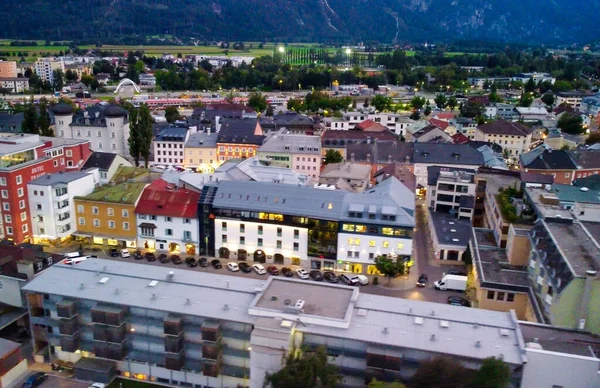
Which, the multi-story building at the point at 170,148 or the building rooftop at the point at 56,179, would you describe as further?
the multi-story building at the point at 170,148

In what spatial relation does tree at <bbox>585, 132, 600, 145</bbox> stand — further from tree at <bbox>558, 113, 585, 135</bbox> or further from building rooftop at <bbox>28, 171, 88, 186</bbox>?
building rooftop at <bbox>28, 171, 88, 186</bbox>

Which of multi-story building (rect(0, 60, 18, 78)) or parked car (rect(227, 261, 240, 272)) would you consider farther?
multi-story building (rect(0, 60, 18, 78))

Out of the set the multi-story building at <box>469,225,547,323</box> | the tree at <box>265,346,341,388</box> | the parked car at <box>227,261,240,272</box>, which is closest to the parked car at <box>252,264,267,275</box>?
the parked car at <box>227,261,240,272</box>

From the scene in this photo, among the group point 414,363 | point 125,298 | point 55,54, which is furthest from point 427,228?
point 55,54

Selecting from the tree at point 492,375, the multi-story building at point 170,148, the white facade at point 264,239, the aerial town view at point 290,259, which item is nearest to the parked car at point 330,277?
the aerial town view at point 290,259

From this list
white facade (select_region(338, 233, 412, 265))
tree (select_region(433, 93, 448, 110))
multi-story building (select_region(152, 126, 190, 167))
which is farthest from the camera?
tree (select_region(433, 93, 448, 110))

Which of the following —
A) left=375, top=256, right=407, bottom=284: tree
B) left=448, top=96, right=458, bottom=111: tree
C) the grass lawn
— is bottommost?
the grass lawn

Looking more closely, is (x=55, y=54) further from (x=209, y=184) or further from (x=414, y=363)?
(x=414, y=363)

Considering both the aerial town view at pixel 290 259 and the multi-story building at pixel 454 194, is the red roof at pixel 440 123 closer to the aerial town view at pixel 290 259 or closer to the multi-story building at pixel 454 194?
the aerial town view at pixel 290 259

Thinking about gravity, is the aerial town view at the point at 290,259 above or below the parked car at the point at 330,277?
above
